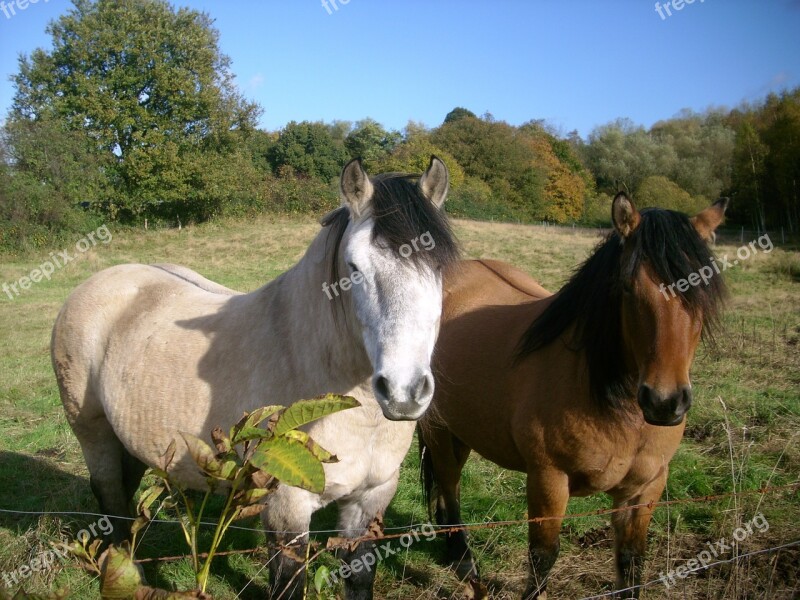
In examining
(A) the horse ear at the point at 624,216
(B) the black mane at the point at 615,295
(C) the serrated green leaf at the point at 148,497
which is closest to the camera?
(C) the serrated green leaf at the point at 148,497

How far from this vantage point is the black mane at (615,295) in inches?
91.9

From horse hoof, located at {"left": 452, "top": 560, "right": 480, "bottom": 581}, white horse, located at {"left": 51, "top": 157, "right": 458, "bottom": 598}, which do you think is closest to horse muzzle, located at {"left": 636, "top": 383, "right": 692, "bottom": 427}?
white horse, located at {"left": 51, "top": 157, "right": 458, "bottom": 598}

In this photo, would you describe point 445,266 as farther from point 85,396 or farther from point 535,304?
point 85,396

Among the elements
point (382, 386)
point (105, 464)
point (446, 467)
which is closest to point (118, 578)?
point (382, 386)

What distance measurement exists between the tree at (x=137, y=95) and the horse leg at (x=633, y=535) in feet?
94.8

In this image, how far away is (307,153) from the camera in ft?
152

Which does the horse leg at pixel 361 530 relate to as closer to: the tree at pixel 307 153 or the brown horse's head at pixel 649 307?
the brown horse's head at pixel 649 307

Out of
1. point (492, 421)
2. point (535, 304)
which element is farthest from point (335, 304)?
point (535, 304)

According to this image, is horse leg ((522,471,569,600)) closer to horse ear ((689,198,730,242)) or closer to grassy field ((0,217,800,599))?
grassy field ((0,217,800,599))

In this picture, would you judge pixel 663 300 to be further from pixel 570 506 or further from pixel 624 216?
pixel 570 506

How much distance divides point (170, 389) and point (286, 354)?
0.70m

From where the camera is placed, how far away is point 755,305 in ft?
34.1

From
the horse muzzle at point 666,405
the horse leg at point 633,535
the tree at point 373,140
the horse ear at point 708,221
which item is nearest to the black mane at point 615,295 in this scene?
the horse ear at point 708,221

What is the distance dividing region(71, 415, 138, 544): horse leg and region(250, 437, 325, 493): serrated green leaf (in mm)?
2333
